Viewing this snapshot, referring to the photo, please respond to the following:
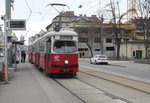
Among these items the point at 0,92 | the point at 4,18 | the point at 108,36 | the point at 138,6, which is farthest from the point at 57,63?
the point at 108,36

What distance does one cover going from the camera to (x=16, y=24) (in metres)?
16.1

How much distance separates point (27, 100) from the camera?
1007cm

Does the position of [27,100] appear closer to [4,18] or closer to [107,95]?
[107,95]

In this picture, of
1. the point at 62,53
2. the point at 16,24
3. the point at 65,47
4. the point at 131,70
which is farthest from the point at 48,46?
the point at 131,70

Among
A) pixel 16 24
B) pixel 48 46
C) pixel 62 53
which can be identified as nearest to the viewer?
pixel 16 24

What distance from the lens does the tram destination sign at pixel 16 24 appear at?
625 inches

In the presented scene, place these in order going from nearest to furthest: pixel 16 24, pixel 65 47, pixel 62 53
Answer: pixel 16 24 < pixel 62 53 < pixel 65 47

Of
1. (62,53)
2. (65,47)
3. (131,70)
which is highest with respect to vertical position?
(65,47)

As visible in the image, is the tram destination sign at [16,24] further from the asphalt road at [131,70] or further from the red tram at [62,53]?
the asphalt road at [131,70]

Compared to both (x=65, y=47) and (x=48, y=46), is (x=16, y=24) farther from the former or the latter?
(x=65, y=47)

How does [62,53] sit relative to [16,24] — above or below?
below

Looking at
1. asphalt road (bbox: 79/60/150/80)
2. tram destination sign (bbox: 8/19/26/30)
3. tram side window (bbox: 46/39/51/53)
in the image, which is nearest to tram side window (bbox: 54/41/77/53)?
tram side window (bbox: 46/39/51/53)

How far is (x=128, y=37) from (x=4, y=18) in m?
73.1

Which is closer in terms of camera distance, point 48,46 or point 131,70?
point 48,46
